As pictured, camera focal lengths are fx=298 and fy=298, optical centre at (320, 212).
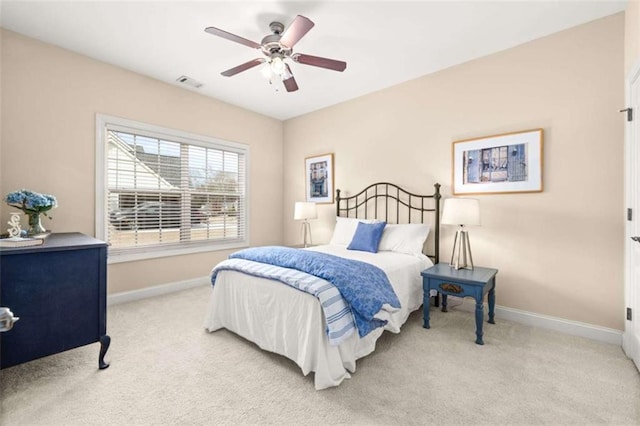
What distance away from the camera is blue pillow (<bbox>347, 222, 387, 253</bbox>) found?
131 inches

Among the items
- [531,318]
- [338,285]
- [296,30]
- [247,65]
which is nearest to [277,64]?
[247,65]

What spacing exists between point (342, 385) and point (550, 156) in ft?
8.90

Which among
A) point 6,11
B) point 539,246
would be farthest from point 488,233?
point 6,11

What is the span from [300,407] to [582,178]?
2.94m

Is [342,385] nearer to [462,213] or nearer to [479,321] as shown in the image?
[479,321]

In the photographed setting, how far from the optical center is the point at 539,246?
282 cm

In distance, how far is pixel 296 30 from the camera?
7.15 ft

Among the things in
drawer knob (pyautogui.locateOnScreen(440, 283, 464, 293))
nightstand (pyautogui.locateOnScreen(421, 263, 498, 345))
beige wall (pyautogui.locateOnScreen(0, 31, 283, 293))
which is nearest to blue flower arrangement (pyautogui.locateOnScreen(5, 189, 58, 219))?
beige wall (pyautogui.locateOnScreen(0, 31, 283, 293))

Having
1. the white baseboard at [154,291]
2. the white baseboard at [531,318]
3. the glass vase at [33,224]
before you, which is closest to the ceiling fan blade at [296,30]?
the glass vase at [33,224]

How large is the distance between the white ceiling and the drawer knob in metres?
2.29

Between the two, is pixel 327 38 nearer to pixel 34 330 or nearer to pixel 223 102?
pixel 223 102

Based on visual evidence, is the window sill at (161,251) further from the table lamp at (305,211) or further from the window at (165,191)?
the table lamp at (305,211)

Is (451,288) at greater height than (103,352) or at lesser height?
greater

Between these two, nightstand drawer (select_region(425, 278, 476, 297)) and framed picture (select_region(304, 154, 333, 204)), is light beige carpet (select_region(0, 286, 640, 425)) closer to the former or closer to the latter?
nightstand drawer (select_region(425, 278, 476, 297))
